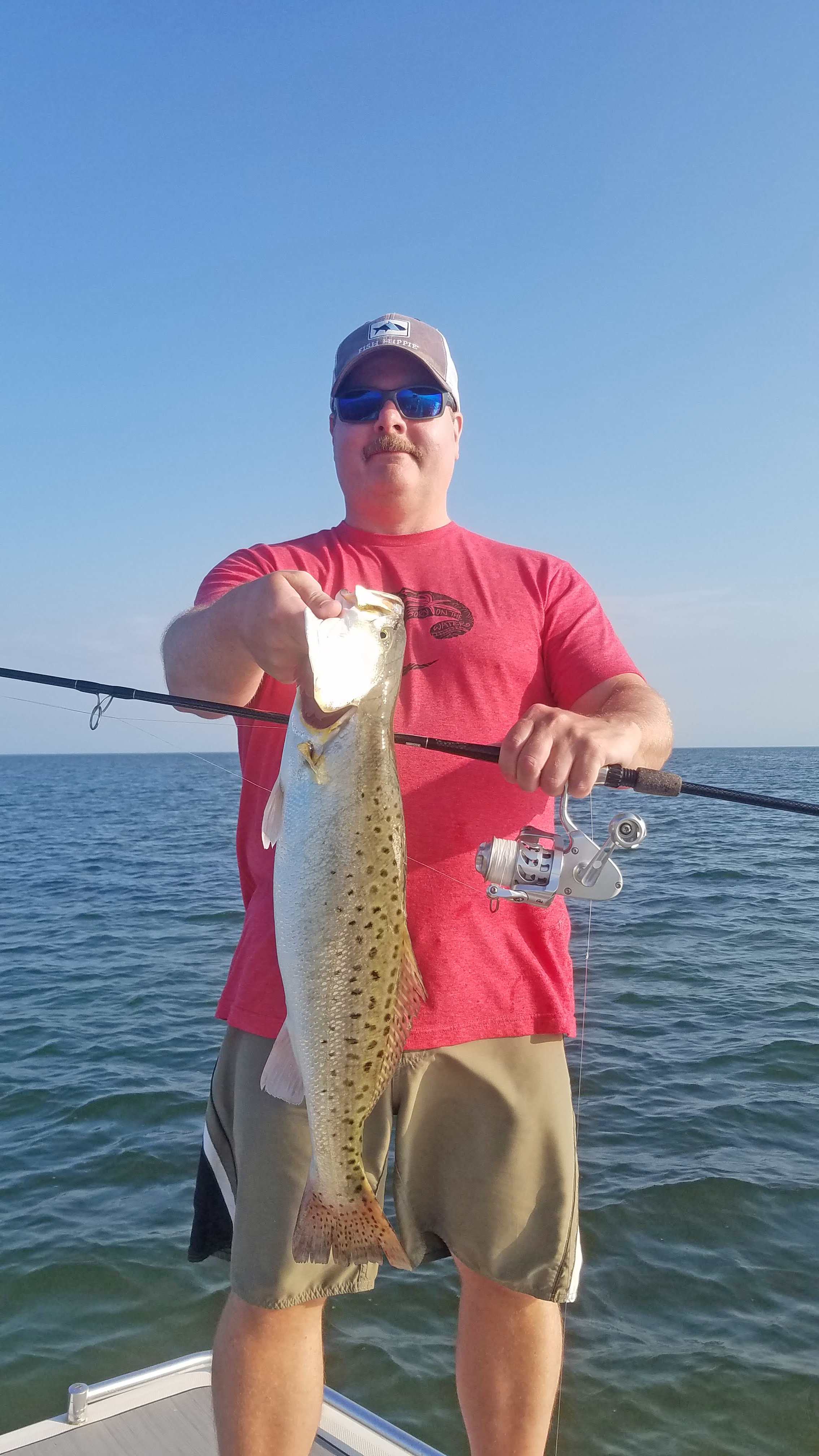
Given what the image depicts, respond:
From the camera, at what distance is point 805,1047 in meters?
10.4

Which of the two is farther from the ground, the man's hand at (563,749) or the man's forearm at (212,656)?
the man's forearm at (212,656)

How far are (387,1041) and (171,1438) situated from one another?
7.88 feet

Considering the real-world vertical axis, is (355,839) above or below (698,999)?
above

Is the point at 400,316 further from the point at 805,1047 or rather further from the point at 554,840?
the point at 805,1047

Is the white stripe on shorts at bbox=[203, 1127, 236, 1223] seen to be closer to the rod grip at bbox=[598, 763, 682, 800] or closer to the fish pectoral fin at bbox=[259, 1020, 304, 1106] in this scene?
the fish pectoral fin at bbox=[259, 1020, 304, 1106]

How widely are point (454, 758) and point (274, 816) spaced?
70cm

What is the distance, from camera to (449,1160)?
3004 millimetres

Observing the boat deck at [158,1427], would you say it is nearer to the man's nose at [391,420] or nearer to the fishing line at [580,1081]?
the fishing line at [580,1081]

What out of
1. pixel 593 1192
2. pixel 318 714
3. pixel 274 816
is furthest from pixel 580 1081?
pixel 318 714

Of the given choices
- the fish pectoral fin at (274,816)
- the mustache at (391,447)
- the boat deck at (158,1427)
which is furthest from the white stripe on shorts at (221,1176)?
the mustache at (391,447)

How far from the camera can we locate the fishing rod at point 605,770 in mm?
2889

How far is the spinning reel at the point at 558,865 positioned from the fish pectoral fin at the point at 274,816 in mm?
576

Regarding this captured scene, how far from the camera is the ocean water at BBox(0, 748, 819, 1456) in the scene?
18.8ft

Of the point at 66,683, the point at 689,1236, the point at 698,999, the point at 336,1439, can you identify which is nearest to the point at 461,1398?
the point at 336,1439
